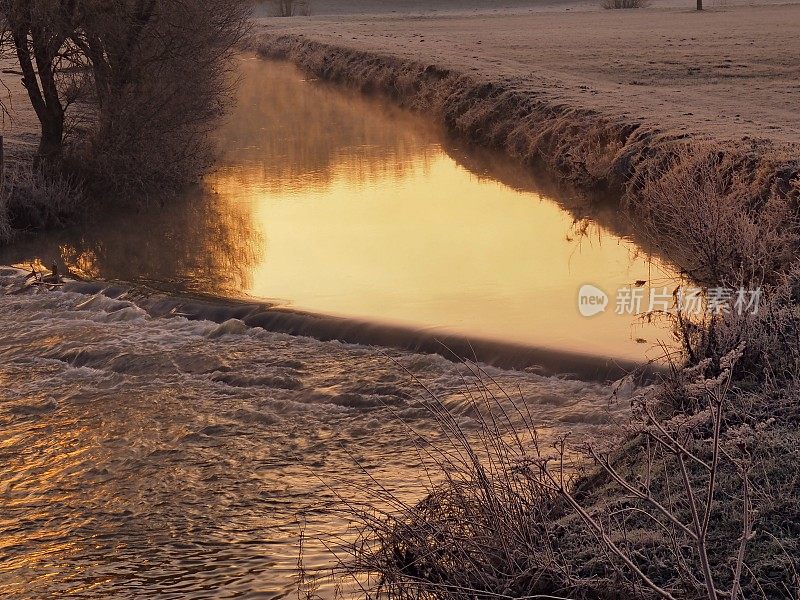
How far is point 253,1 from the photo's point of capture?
59.8ft

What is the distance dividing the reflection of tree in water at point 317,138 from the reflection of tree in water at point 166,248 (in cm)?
238

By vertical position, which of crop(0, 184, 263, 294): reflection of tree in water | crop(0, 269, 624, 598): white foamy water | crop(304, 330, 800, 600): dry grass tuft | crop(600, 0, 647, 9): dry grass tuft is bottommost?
crop(0, 269, 624, 598): white foamy water

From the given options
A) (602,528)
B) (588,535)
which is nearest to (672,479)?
(588,535)

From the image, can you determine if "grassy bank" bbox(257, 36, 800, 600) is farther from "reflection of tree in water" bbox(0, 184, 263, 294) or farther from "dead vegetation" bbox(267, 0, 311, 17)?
"dead vegetation" bbox(267, 0, 311, 17)

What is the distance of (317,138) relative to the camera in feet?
74.3

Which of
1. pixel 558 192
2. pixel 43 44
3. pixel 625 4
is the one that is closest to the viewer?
pixel 43 44

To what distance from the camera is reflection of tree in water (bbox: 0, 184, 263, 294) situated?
13.0 metres

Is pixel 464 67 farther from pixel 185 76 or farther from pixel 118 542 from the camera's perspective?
pixel 118 542

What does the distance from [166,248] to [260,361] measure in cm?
499

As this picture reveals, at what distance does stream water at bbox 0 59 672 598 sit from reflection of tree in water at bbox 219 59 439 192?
0.89 m

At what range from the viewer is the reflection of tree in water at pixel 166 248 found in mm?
12969

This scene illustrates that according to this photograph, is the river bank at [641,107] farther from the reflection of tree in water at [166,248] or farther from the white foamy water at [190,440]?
the reflection of tree in water at [166,248]

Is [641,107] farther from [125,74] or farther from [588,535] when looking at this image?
[588,535]

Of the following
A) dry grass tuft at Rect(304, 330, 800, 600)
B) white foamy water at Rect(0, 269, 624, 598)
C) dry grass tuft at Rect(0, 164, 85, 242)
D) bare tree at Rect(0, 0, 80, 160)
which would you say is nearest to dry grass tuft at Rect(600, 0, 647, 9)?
bare tree at Rect(0, 0, 80, 160)
